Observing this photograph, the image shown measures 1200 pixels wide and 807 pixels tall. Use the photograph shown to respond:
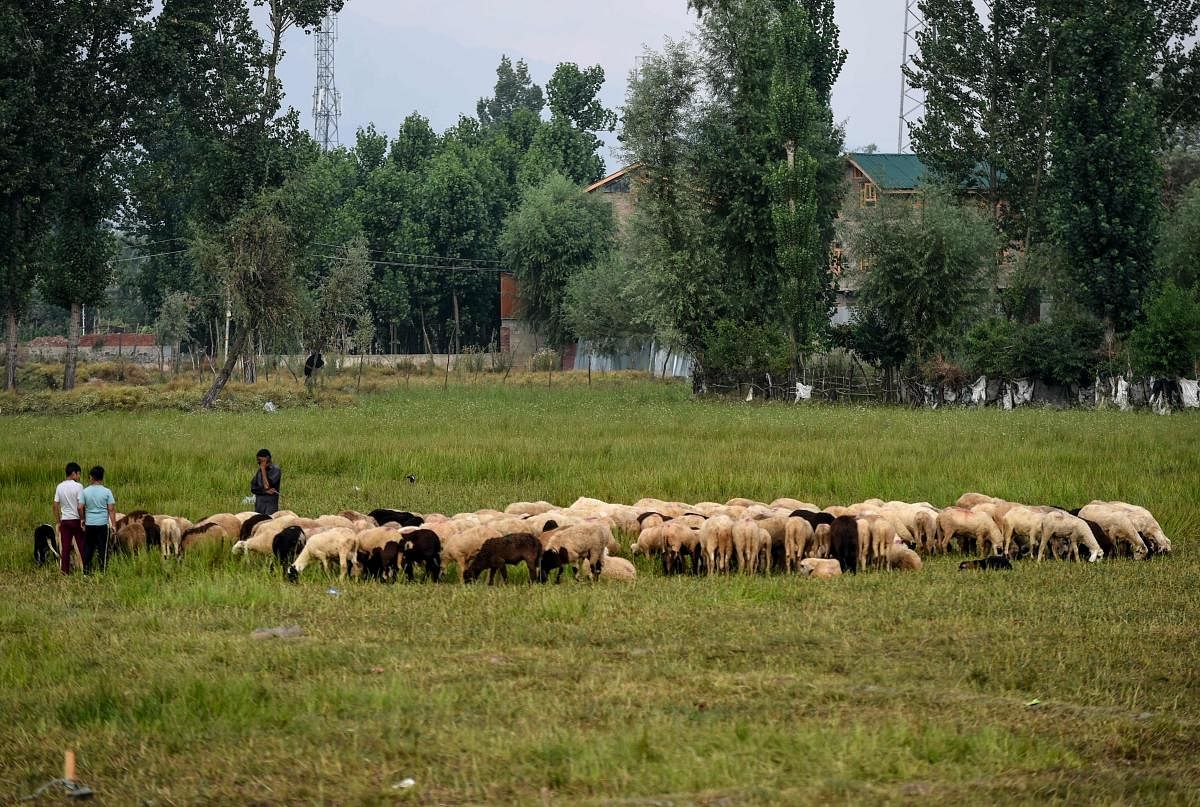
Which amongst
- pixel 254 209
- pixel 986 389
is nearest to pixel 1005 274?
pixel 986 389

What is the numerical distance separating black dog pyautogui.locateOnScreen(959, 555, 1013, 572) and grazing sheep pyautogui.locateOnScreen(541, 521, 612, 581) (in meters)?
4.24

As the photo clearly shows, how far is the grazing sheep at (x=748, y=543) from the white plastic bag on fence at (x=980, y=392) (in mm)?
32333

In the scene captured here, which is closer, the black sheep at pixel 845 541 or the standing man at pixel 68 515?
the standing man at pixel 68 515

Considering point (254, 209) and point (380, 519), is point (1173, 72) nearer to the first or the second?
point (254, 209)

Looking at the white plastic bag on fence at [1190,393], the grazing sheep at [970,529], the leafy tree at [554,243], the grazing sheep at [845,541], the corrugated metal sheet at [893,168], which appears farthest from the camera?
the leafy tree at [554,243]

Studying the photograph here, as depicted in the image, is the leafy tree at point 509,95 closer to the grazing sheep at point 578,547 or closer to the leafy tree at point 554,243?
the leafy tree at point 554,243

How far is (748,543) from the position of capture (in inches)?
628

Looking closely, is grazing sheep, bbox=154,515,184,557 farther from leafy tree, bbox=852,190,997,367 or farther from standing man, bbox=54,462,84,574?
leafy tree, bbox=852,190,997,367

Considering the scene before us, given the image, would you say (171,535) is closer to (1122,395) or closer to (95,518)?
(95,518)

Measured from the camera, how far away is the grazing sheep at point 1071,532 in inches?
649

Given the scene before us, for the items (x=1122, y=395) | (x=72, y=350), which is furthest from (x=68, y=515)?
(x=72, y=350)

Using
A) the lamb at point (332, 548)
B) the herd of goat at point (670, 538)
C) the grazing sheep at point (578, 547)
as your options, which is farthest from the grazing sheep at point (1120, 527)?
the lamb at point (332, 548)

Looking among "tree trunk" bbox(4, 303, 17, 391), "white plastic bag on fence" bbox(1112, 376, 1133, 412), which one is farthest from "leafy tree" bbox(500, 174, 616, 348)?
"white plastic bag on fence" bbox(1112, 376, 1133, 412)

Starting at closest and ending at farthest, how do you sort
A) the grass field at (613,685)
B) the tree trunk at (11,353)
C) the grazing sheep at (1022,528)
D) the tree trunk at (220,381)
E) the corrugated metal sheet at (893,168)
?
the grass field at (613,685)
the grazing sheep at (1022,528)
the tree trunk at (220,381)
the tree trunk at (11,353)
the corrugated metal sheet at (893,168)
